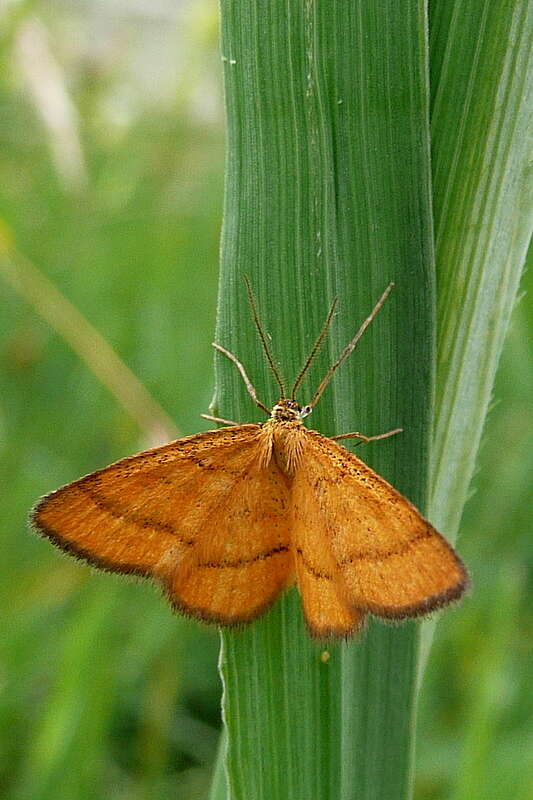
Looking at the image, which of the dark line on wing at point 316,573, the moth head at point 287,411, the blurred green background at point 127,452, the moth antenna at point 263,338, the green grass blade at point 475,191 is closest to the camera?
the green grass blade at point 475,191

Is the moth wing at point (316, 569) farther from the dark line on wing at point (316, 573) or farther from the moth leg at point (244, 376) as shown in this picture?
the moth leg at point (244, 376)

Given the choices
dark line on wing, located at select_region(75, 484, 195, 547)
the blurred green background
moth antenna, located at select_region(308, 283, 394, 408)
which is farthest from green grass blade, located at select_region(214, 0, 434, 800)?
the blurred green background

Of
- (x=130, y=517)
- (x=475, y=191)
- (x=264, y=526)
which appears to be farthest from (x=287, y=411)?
(x=475, y=191)

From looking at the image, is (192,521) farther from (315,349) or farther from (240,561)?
(315,349)

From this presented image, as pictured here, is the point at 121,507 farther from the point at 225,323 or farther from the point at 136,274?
the point at 136,274

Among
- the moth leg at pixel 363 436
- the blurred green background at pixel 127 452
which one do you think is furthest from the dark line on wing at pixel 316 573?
the blurred green background at pixel 127 452

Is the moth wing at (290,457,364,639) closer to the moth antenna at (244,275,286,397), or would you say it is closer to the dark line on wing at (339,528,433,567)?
the dark line on wing at (339,528,433,567)

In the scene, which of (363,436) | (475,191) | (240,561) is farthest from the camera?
(240,561)

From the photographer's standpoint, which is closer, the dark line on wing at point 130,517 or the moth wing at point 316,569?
the moth wing at point 316,569
